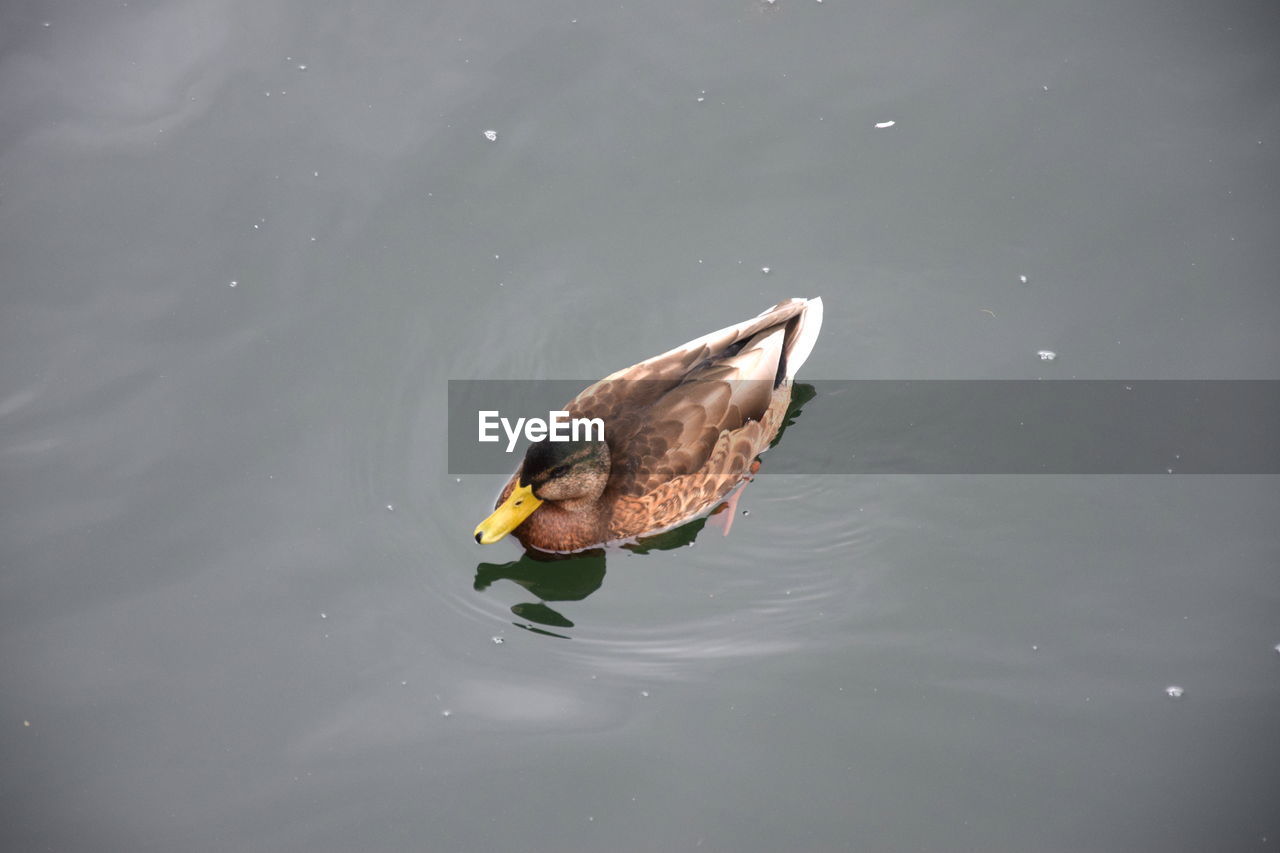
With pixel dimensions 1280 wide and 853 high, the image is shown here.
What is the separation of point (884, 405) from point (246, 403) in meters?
3.91

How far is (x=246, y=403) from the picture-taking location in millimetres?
6652

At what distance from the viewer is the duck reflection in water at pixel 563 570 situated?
606 cm

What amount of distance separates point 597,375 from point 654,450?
3.38 ft

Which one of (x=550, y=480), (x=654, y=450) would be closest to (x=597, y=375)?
(x=654, y=450)

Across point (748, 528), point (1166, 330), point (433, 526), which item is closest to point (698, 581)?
point (748, 528)

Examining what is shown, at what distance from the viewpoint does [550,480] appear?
596cm

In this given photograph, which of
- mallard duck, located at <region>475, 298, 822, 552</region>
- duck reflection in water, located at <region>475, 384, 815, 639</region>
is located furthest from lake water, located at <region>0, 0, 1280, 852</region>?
mallard duck, located at <region>475, 298, 822, 552</region>

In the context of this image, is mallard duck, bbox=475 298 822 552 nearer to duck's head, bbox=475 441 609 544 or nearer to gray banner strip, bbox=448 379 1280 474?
duck's head, bbox=475 441 609 544

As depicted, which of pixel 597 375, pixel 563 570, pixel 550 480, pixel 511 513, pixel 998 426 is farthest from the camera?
pixel 597 375

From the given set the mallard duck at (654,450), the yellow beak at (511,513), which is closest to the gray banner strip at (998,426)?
the mallard duck at (654,450)

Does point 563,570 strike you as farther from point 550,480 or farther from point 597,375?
point 597,375

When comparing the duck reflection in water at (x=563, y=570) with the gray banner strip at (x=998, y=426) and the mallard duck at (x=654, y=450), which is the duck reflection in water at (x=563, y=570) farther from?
the gray banner strip at (x=998, y=426)

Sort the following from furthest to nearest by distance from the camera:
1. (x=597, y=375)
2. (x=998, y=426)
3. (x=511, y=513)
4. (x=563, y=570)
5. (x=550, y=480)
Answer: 1. (x=597, y=375)
2. (x=998, y=426)
3. (x=563, y=570)
4. (x=511, y=513)
5. (x=550, y=480)

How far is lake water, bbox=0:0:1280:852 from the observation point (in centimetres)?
538
